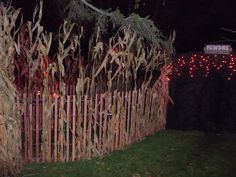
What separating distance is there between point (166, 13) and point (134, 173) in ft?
46.5

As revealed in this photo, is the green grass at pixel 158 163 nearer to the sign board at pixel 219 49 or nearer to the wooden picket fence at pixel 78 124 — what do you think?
the wooden picket fence at pixel 78 124

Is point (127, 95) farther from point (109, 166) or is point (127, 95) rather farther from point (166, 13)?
point (166, 13)

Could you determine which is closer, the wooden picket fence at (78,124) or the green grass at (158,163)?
the green grass at (158,163)

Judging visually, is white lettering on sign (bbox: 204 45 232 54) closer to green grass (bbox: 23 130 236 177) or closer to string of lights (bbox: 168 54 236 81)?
string of lights (bbox: 168 54 236 81)

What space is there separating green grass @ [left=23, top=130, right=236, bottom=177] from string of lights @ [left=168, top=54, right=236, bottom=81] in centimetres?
468

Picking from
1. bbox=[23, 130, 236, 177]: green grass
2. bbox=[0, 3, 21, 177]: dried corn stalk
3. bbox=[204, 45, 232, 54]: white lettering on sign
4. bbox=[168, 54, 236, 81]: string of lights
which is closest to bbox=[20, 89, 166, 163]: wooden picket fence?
bbox=[23, 130, 236, 177]: green grass

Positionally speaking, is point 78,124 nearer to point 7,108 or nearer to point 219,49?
point 7,108

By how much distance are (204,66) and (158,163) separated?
728 centimetres

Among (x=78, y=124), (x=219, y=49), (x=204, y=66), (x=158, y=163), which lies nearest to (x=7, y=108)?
(x=78, y=124)

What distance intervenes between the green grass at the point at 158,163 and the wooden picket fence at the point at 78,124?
242 mm

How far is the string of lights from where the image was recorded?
14.0 metres

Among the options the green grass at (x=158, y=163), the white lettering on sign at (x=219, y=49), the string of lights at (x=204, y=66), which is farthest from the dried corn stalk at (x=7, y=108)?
the string of lights at (x=204, y=66)

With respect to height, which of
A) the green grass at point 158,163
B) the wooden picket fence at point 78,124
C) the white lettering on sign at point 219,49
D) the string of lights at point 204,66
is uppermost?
the white lettering on sign at point 219,49

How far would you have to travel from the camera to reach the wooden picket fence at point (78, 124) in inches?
299
